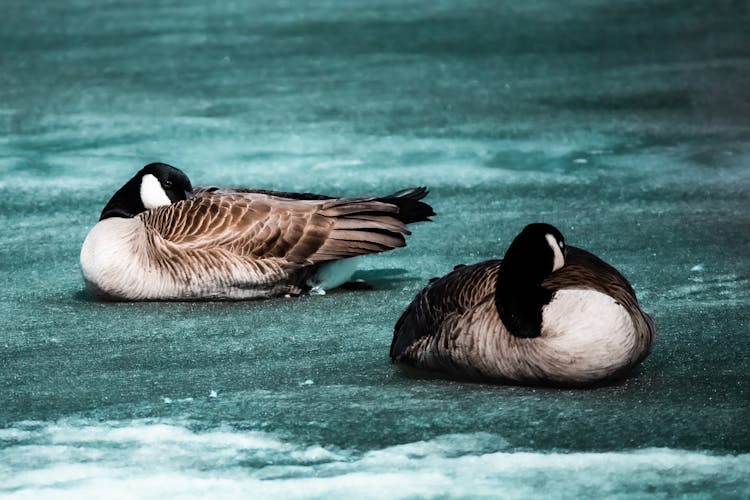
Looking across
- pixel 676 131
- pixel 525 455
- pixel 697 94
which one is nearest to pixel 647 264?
pixel 525 455

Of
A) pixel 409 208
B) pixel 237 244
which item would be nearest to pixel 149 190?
pixel 237 244

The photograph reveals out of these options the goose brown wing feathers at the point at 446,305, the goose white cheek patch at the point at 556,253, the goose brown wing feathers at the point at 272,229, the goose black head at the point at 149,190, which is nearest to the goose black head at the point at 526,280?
the goose white cheek patch at the point at 556,253

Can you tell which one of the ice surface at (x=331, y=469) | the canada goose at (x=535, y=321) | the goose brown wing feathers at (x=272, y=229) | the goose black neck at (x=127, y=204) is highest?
the goose black neck at (x=127, y=204)

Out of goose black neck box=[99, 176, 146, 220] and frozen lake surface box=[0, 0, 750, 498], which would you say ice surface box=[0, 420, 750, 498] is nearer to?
frozen lake surface box=[0, 0, 750, 498]

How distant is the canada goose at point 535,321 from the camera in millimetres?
5625

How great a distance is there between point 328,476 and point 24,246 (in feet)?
→ 14.7

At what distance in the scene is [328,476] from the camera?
5109mm

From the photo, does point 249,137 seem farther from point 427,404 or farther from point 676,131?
point 427,404

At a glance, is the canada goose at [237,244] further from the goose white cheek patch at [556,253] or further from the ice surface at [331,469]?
the ice surface at [331,469]

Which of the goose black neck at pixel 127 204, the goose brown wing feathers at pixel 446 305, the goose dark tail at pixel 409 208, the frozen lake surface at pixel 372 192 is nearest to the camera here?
the frozen lake surface at pixel 372 192

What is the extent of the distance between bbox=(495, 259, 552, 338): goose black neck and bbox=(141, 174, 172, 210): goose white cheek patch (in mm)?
2845

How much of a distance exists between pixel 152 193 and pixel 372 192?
2.55 meters

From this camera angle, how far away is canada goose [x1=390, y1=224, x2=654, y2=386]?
562cm

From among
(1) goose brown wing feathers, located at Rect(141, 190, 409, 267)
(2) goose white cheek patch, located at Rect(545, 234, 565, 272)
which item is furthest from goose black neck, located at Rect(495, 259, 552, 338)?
(1) goose brown wing feathers, located at Rect(141, 190, 409, 267)
